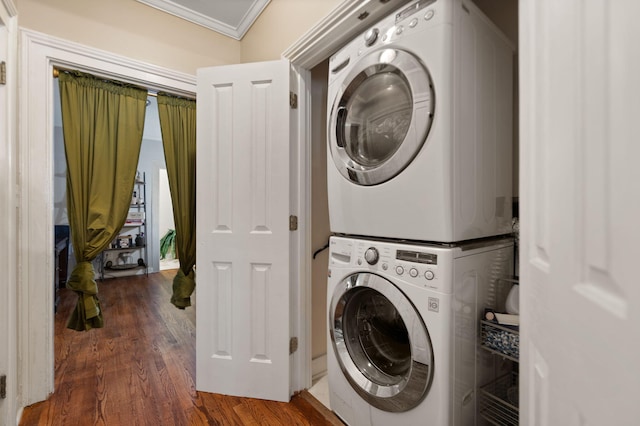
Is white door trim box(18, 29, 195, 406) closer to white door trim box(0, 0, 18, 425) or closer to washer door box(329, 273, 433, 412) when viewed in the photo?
white door trim box(0, 0, 18, 425)

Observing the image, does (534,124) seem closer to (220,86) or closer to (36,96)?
(220,86)

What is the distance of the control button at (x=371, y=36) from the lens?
1.22 m

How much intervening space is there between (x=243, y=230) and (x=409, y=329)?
1.08 meters

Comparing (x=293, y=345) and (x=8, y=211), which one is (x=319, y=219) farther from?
(x=8, y=211)

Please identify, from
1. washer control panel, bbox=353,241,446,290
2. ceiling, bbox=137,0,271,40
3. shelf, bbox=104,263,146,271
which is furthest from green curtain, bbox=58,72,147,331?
shelf, bbox=104,263,146,271

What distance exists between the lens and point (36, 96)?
5.30 ft

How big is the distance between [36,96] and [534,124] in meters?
2.34

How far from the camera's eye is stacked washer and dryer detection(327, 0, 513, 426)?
1.02m

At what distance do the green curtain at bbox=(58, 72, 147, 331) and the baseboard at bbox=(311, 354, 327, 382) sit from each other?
1.44 meters

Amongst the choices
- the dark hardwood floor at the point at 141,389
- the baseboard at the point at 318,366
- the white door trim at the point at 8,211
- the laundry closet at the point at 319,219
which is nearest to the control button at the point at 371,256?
the laundry closet at the point at 319,219

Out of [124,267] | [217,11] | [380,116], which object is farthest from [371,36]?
[124,267]

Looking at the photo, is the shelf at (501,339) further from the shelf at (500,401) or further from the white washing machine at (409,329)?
the shelf at (500,401)

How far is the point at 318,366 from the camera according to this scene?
204 centimetres

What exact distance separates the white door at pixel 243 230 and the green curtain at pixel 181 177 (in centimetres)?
43
